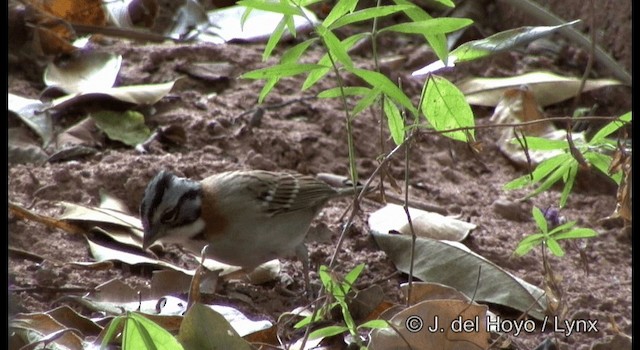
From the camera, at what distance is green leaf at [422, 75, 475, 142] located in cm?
303

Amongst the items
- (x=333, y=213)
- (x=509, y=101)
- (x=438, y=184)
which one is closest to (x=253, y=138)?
(x=333, y=213)

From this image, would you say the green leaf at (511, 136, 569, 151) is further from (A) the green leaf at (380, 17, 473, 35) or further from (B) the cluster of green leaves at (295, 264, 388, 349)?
(B) the cluster of green leaves at (295, 264, 388, 349)

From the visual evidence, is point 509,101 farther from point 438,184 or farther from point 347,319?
point 347,319

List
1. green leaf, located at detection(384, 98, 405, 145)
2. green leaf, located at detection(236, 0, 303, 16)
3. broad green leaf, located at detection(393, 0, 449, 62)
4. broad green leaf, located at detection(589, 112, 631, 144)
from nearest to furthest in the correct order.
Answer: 1. green leaf, located at detection(236, 0, 303, 16)
2. broad green leaf, located at detection(393, 0, 449, 62)
3. broad green leaf, located at detection(589, 112, 631, 144)
4. green leaf, located at detection(384, 98, 405, 145)

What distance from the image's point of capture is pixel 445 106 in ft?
10.1

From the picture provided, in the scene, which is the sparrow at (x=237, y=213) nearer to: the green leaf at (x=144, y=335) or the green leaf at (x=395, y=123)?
the green leaf at (x=395, y=123)

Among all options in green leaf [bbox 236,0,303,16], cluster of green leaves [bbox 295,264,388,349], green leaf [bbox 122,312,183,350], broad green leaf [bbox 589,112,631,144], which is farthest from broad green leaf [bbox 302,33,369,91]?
green leaf [bbox 122,312,183,350]

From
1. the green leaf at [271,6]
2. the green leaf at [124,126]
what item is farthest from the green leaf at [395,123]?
the green leaf at [124,126]

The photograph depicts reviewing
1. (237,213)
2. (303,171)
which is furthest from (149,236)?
(303,171)

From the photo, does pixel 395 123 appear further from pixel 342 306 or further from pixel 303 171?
pixel 303 171

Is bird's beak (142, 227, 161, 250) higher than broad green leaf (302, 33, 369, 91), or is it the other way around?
broad green leaf (302, 33, 369, 91)
